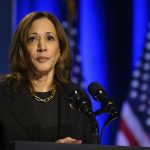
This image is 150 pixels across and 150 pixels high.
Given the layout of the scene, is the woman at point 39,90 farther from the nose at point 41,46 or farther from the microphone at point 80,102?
the microphone at point 80,102

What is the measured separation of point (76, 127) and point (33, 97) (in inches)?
9.7

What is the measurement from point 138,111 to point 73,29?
2.71ft

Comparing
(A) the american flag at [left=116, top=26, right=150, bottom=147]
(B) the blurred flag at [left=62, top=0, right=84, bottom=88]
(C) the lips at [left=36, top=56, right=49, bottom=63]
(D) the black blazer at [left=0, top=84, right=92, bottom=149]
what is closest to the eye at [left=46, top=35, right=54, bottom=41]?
(C) the lips at [left=36, top=56, right=49, bottom=63]

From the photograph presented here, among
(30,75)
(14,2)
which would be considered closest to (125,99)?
(14,2)

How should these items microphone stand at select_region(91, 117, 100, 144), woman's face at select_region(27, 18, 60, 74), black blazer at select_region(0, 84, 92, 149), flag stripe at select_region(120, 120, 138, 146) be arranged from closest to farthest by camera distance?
microphone stand at select_region(91, 117, 100, 144), black blazer at select_region(0, 84, 92, 149), woman's face at select_region(27, 18, 60, 74), flag stripe at select_region(120, 120, 138, 146)

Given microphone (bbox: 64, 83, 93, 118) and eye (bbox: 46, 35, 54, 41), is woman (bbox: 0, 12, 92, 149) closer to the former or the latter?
eye (bbox: 46, 35, 54, 41)

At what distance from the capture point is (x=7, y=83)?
2225mm

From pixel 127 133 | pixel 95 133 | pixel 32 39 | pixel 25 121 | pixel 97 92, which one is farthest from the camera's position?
pixel 127 133

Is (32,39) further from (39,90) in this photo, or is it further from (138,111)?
(138,111)

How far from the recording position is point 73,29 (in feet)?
12.3

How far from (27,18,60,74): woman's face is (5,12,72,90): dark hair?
3 cm

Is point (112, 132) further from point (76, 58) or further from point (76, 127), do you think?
point (76, 127)

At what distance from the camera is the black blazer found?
2078 mm

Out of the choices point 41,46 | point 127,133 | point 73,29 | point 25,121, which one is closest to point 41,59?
point 41,46
